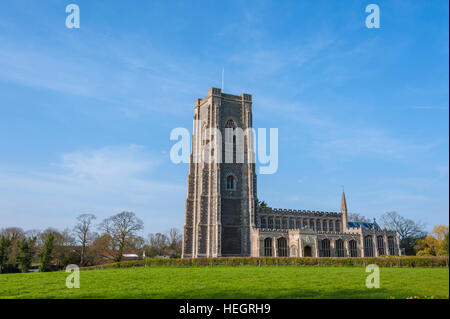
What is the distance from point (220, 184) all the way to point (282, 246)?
14.1 m

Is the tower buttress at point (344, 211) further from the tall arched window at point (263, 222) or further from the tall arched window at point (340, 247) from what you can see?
the tall arched window at point (263, 222)

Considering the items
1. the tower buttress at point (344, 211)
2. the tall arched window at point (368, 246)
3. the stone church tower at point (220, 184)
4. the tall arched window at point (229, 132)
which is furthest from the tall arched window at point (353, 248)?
the tall arched window at point (229, 132)

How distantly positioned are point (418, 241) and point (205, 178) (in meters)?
51.0

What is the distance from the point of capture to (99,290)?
16938mm

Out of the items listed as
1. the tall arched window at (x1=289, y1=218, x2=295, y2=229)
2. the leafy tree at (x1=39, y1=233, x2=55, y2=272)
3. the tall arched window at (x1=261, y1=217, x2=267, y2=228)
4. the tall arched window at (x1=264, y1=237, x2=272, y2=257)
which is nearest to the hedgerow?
the tall arched window at (x1=264, y1=237, x2=272, y2=257)

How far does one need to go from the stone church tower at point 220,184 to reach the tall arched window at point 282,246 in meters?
4.92

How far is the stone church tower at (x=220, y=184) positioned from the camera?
5416 cm

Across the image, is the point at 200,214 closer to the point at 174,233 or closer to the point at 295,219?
the point at 295,219

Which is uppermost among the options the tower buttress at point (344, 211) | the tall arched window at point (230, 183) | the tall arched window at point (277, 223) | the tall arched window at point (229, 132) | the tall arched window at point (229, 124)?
the tall arched window at point (229, 124)

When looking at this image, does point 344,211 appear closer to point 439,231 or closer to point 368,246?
point 368,246

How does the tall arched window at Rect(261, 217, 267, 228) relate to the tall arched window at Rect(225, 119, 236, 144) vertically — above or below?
below

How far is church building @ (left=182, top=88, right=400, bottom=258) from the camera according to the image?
53.9 m

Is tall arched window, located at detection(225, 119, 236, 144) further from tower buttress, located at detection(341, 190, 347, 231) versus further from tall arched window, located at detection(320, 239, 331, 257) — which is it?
tower buttress, located at detection(341, 190, 347, 231)
